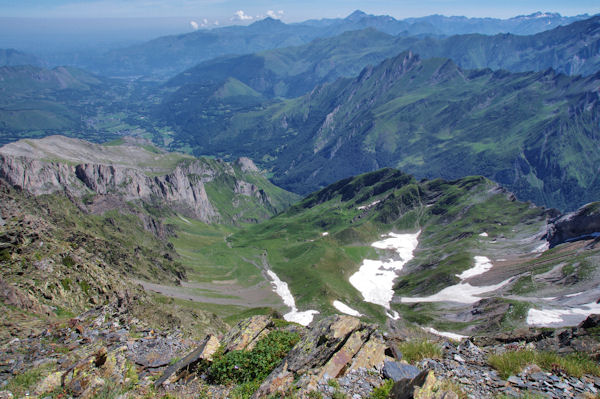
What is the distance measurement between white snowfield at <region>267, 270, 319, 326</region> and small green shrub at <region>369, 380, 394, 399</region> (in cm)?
12219

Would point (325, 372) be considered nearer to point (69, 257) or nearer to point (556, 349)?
point (556, 349)

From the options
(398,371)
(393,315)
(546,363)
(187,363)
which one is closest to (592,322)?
(546,363)

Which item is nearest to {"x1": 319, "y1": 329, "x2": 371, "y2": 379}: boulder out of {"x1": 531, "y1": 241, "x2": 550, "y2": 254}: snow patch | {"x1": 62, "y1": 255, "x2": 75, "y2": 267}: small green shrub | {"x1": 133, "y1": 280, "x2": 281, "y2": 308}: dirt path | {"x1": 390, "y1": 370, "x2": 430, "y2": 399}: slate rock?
{"x1": 390, "y1": 370, "x2": 430, "y2": 399}: slate rock

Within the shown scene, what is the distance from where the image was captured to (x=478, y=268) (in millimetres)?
159625

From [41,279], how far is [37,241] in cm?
1617

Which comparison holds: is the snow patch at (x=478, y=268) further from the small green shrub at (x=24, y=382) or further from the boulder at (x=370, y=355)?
the small green shrub at (x=24, y=382)

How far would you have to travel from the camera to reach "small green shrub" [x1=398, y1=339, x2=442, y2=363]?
67.5ft

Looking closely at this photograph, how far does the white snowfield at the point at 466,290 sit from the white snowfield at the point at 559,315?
32.2m

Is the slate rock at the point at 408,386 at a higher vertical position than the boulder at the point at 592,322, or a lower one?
higher

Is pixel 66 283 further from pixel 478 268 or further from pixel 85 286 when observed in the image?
pixel 478 268

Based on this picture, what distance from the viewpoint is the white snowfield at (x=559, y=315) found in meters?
95.3

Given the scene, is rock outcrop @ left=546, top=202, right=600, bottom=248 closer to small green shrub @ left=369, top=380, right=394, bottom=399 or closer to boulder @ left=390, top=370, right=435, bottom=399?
small green shrub @ left=369, top=380, right=394, bottom=399

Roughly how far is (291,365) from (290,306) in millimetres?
143597

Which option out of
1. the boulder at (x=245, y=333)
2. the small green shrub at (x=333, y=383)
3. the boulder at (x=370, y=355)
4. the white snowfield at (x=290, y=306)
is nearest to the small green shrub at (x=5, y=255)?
the boulder at (x=245, y=333)
